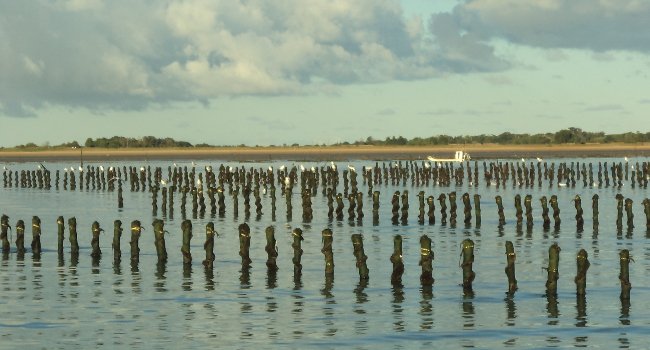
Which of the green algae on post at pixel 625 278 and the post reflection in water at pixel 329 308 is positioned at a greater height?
the green algae on post at pixel 625 278

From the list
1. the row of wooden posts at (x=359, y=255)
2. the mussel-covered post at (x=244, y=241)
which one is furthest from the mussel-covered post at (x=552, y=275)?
the mussel-covered post at (x=244, y=241)

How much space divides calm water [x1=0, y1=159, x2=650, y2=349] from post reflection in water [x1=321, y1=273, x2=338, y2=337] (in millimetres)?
53

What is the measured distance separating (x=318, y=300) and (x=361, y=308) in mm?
1666

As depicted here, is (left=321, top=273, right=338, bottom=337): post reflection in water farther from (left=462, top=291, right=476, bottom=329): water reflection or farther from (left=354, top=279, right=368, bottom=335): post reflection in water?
(left=462, top=291, right=476, bottom=329): water reflection

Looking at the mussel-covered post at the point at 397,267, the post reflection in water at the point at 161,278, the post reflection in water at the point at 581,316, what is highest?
the mussel-covered post at the point at 397,267

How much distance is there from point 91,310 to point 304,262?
1068 cm

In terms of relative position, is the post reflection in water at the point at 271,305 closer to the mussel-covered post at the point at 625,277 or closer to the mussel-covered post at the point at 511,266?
the mussel-covered post at the point at 511,266

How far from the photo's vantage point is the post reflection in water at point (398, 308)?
2428 cm

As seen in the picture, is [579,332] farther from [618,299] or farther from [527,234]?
[527,234]

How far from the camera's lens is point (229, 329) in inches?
945

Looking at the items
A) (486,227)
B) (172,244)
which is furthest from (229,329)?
(486,227)

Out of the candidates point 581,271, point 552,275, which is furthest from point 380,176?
point 581,271

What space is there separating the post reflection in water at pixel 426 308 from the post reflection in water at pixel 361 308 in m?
1.11

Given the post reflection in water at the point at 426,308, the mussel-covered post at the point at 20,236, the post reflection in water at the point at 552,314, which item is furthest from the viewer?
the mussel-covered post at the point at 20,236
